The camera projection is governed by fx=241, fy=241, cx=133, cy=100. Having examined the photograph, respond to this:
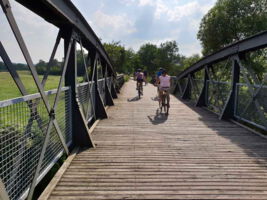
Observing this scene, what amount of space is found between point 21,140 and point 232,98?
20.0ft

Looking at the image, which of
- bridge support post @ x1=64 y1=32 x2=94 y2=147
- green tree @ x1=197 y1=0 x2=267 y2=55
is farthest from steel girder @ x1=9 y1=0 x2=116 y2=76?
green tree @ x1=197 y1=0 x2=267 y2=55

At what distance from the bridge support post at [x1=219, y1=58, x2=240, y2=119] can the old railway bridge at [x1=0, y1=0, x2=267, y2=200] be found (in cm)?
30

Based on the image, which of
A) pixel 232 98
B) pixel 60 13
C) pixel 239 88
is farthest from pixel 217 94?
pixel 60 13

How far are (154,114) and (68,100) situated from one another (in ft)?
13.7

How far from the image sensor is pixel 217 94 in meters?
8.20

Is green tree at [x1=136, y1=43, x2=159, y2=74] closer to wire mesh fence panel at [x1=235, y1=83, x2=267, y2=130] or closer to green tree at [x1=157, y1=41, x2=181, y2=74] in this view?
green tree at [x1=157, y1=41, x2=181, y2=74]

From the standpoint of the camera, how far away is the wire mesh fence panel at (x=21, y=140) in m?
2.21

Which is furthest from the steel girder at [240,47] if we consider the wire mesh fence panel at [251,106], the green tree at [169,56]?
the green tree at [169,56]

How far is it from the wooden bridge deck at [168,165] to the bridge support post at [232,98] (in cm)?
109

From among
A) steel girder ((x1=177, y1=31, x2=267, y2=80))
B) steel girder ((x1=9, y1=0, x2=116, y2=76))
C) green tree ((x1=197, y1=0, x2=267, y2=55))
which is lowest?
steel girder ((x1=177, y1=31, x2=267, y2=80))

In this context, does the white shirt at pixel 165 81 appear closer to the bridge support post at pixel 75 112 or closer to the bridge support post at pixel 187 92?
the bridge support post at pixel 75 112

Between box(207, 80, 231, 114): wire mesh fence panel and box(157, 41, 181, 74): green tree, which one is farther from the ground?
box(157, 41, 181, 74): green tree

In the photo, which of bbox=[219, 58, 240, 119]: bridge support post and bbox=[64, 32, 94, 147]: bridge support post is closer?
bbox=[64, 32, 94, 147]: bridge support post

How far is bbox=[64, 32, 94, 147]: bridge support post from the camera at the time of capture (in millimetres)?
4234
